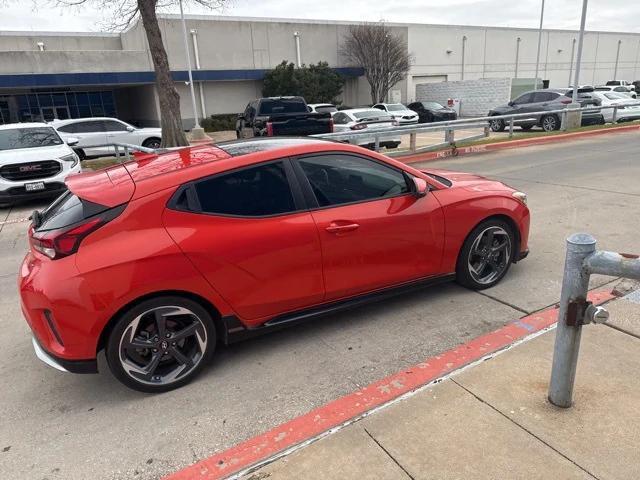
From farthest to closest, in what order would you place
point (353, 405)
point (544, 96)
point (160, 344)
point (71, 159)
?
point (544, 96)
point (71, 159)
point (160, 344)
point (353, 405)

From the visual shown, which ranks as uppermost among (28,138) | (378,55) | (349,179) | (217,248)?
(378,55)

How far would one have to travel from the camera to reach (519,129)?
21.5 m

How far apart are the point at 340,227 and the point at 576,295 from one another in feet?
5.43

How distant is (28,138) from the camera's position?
412 inches

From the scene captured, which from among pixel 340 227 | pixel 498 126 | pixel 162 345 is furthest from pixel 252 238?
pixel 498 126

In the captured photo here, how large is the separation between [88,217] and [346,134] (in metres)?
9.88

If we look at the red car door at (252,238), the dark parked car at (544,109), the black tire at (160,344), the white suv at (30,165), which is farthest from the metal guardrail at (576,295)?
the dark parked car at (544,109)

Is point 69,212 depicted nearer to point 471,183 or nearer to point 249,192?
point 249,192

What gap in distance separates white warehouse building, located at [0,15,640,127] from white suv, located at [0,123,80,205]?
25.0 metres

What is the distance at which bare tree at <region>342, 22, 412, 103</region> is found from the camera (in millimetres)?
38844

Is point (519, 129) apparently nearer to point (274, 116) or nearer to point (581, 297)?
point (274, 116)

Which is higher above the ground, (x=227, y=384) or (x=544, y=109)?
(x=544, y=109)

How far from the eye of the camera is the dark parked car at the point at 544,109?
19211 millimetres

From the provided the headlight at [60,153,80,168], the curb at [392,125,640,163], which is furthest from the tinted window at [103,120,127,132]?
the curb at [392,125,640,163]
